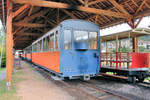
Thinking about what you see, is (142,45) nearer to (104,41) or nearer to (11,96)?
(104,41)

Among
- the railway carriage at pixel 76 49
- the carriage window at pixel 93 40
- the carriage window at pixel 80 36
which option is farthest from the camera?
the carriage window at pixel 93 40

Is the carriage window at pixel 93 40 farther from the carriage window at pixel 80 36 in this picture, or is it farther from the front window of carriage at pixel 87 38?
the carriage window at pixel 80 36

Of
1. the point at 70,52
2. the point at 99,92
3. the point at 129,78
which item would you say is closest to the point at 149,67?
the point at 129,78

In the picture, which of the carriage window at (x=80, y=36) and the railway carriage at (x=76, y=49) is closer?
the railway carriage at (x=76, y=49)

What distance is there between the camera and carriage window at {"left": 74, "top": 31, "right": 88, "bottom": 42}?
6.10m

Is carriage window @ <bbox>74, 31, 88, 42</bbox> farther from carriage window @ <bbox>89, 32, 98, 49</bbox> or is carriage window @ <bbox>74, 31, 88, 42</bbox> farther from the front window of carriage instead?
carriage window @ <bbox>89, 32, 98, 49</bbox>

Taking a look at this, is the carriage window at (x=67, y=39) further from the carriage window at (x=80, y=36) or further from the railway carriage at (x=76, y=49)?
the carriage window at (x=80, y=36)

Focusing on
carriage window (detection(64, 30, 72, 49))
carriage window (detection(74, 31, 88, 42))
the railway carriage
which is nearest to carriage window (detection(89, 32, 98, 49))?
the railway carriage

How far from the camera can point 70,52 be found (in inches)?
233

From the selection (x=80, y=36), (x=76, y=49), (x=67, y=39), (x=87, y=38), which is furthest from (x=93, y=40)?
(x=67, y=39)

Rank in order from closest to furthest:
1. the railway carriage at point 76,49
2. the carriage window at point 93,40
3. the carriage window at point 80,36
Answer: the railway carriage at point 76,49 → the carriage window at point 80,36 → the carriage window at point 93,40

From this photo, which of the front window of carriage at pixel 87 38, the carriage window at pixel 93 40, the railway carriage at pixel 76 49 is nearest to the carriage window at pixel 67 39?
the railway carriage at pixel 76 49

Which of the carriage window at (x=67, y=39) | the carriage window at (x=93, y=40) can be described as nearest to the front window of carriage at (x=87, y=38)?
the carriage window at (x=93, y=40)

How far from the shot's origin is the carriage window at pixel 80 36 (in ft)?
20.0
